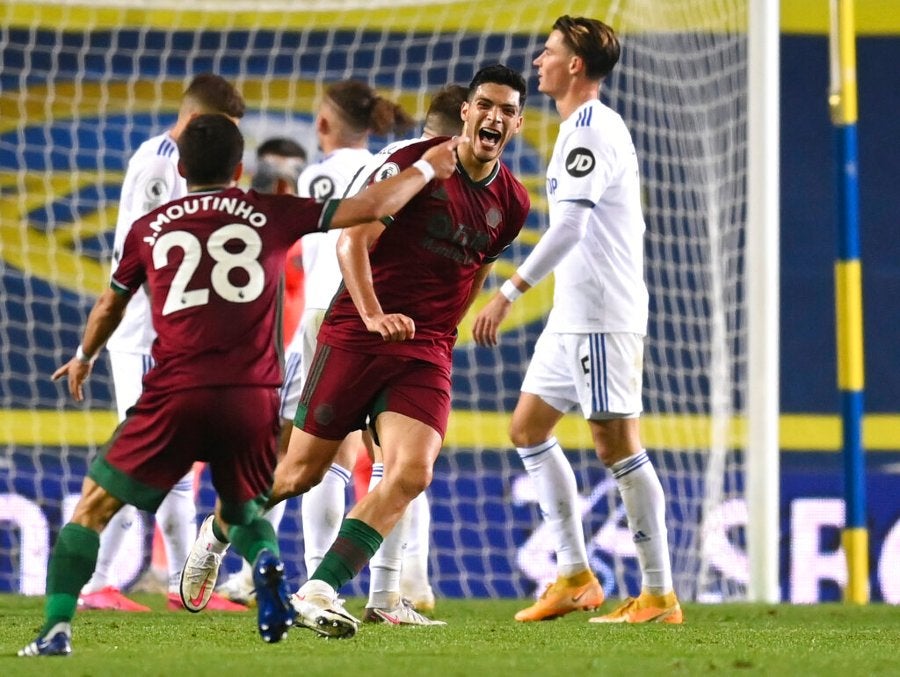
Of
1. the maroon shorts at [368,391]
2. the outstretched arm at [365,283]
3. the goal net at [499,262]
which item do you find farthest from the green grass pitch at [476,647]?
the goal net at [499,262]

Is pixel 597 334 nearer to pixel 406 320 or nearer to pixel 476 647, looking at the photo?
pixel 406 320

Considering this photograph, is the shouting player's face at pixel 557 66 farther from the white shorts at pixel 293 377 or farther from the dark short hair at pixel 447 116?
the white shorts at pixel 293 377

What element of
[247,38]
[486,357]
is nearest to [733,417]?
[486,357]

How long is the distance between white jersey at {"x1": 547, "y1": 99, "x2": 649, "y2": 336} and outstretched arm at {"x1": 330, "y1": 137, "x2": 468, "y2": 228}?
3.98ft

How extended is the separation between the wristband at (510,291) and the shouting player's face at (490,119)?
47 centimetres

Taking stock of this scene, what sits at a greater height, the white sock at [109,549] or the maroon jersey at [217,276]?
the maroon jersey at [217,276]

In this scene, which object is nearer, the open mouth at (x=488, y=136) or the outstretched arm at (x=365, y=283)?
the outstretched arm at (x=365, y=283)

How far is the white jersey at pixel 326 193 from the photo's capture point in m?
6.01

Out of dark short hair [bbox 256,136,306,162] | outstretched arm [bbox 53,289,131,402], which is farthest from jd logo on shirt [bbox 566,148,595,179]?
dark short hair [bbox 256,136,306,162]

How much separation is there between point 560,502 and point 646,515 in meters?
0.35

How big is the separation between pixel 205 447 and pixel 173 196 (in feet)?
7.51

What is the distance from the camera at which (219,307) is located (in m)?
4.03

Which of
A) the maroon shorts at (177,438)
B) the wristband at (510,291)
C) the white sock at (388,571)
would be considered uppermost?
the wristband at (510,291)

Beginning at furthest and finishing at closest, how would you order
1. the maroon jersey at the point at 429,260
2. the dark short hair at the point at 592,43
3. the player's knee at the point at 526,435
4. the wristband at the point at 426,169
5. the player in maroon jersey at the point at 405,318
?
the player's knee at the point at 526,435 < the dark short hair at the point at 592,43 < the maroon jersey at the point at 429,260 < the player in maroon jersey at the point at 405,318 < the wristband at the point at 426,169
